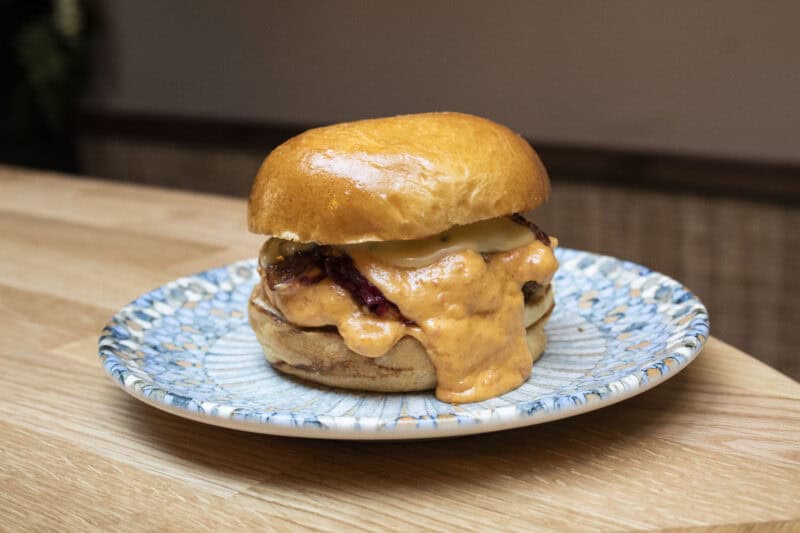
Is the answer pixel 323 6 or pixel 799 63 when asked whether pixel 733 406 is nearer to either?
pixel 799 63

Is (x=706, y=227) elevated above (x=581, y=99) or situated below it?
below

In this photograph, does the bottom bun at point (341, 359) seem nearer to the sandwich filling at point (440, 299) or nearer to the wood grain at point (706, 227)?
the sandwich filling at point (440, 299)

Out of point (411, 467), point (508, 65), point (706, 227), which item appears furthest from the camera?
point (508, 65)

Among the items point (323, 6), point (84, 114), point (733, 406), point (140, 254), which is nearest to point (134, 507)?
point (733, 406)

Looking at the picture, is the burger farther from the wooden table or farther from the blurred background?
the blurred background

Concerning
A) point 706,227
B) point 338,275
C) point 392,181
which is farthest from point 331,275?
point 706,227

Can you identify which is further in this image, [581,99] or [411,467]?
[581,99]

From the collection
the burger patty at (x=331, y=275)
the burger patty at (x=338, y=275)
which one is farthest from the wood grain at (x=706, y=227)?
the burger patty at (x=331, y=275)

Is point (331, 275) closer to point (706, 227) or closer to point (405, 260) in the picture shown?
point (405, 260)
